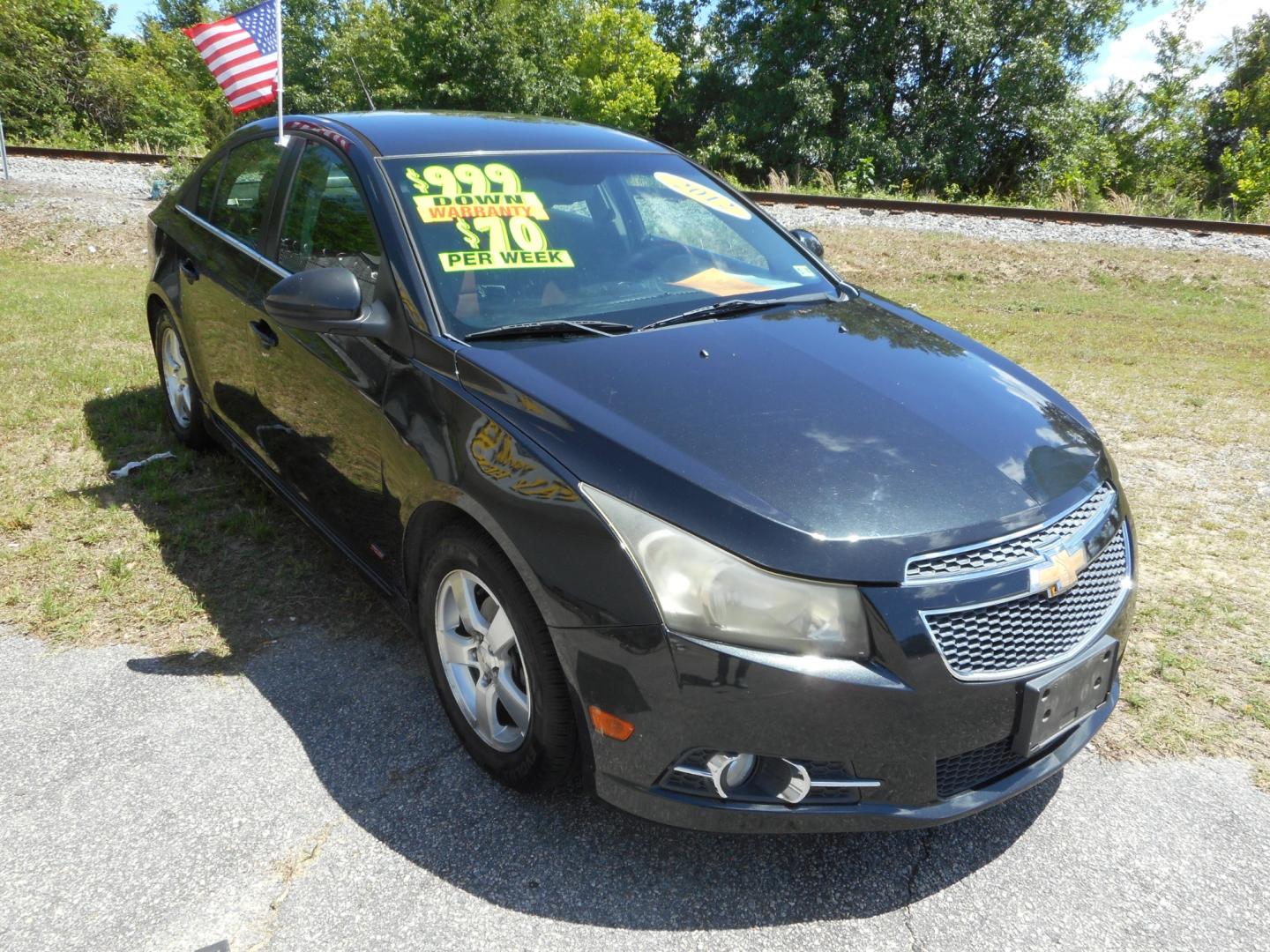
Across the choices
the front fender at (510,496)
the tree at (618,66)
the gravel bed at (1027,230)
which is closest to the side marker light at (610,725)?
the front fender at (510,496)

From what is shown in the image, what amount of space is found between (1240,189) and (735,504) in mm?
27478

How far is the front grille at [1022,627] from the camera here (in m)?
2.02

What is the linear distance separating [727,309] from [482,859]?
179 centimetres

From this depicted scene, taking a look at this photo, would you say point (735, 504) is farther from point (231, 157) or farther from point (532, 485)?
point (231, 157)

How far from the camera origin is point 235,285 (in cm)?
379

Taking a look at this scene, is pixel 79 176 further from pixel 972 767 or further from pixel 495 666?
pixel 972 767

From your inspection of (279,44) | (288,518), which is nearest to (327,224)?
(288,518)

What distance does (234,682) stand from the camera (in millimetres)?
3145

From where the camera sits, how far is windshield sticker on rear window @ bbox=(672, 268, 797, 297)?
10.5ft

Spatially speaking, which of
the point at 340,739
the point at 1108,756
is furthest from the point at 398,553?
the point at 1108,756

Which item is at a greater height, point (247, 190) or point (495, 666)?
point (247, 190)

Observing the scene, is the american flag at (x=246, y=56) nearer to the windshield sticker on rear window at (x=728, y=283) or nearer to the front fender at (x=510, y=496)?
the windshield sticker on rear window at (x=728, y=283)

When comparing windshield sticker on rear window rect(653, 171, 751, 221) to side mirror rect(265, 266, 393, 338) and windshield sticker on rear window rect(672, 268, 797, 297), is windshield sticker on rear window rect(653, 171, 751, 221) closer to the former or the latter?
windshield sticker on rear window rect(672, 268, 797, 297)

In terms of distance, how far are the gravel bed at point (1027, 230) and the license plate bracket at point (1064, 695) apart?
10.9 m
